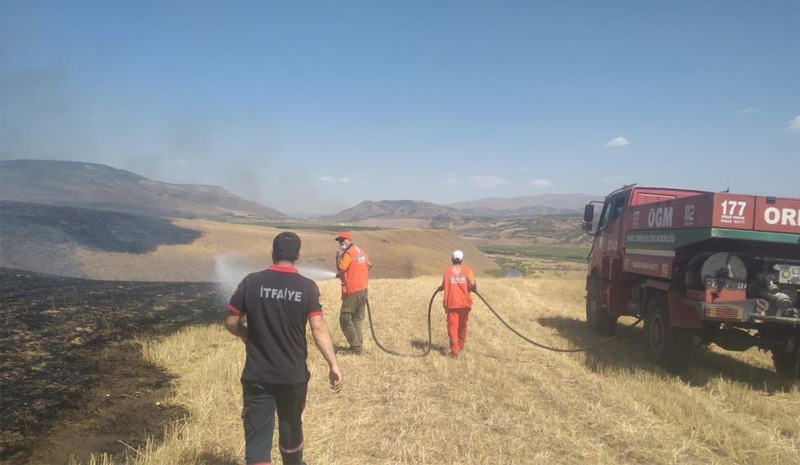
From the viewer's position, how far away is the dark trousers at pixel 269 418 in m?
3.57

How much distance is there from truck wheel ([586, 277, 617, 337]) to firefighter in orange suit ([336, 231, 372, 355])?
19.3ft

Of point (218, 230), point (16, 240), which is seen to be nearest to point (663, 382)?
point (16, 240)

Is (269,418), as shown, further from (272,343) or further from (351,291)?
(351,291)

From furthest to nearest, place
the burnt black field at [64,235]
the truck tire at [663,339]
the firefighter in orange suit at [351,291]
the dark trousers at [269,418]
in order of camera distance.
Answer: the burnt black field at [64,235] < the firefighter in orange suit at [351,291] < the truck tire at [663,339] < the dark trousers at [269,418]

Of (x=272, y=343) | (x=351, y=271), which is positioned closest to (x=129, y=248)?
(x=351, y=271)

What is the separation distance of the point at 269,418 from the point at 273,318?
0.74 metres

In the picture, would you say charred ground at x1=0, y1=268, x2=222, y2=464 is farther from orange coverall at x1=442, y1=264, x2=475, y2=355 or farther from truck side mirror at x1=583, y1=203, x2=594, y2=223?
truck side mirror at x1=583, y1=203, x2=594, y2=223

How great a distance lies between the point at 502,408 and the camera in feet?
19.9

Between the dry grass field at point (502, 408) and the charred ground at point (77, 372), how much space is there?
0.39 metres

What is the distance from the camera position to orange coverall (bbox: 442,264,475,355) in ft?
28.3

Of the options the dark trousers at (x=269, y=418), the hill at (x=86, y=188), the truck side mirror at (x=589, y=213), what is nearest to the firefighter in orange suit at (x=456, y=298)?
the truck side mirror at (x=589, y=213)

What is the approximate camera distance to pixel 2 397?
5.80m

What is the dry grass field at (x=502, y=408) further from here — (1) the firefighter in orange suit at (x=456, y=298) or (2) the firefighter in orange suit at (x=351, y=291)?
(2) the firefighter in orange suit at (x=351, y=291)

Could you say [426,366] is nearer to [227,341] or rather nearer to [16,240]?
[227,341]
